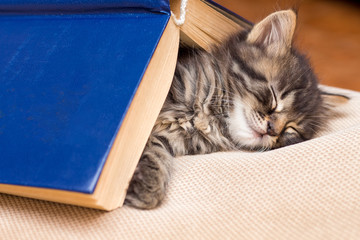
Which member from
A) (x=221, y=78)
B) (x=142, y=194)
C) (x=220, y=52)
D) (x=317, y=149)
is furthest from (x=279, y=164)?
(x=220, y=52)

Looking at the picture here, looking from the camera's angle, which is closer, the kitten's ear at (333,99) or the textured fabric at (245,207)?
the textured fabric at (245,207)

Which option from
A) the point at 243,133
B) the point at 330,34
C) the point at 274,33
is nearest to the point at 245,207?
the point at 243,133

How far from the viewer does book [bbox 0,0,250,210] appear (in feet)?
2.92

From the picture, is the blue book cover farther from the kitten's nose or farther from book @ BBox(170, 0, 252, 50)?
the kitten's nose

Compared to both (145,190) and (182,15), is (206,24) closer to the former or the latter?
(182,15)

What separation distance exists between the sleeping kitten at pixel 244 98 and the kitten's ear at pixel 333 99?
4.6 inches

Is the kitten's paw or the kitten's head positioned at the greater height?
the kitten's head

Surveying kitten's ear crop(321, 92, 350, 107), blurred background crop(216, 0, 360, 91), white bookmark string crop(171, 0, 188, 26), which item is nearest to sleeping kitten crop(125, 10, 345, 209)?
kitten's ear crop(321, 92, 350, 107)

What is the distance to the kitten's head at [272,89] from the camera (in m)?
1.38

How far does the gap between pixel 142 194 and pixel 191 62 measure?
659 mm

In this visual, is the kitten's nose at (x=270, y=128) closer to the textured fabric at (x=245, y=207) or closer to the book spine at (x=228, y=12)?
the textured fabric at (x=245, y=207)

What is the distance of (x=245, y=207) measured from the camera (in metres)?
0.99

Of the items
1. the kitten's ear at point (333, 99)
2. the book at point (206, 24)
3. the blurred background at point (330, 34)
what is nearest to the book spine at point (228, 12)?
the book at point (206, 24)

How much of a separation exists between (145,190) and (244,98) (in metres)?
0.55
